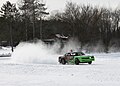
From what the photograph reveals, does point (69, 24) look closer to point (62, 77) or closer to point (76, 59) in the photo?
point (76, 59)

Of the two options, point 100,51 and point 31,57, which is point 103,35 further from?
point 31,57

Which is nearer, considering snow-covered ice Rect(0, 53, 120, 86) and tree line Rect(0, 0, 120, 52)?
snow-covered ice Rect(0, 53, 120, 86)

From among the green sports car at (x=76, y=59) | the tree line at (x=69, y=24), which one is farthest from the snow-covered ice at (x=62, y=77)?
the tree line at (x=69, y=24)

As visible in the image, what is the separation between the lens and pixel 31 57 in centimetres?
3853

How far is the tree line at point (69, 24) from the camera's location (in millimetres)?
74188

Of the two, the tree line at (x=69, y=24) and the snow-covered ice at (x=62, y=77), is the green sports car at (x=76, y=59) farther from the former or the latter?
the tree line at (x=69, y=24)

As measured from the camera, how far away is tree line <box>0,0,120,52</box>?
74188mm

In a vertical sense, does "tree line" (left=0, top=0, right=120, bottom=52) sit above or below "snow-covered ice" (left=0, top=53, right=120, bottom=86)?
above

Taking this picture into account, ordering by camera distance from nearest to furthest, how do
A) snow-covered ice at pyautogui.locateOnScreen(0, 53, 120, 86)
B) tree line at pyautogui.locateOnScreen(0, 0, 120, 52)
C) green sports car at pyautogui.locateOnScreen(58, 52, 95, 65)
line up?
1. snow-covered ice at pyautogui.locateOnScreen(0, 53, 120, 86)
2. green sports car at pyautogui.locateOnScreen(58, 52, 95, 65)
3. tree line at pyautogui.locateOnScreen(0, 0, 120, 52)

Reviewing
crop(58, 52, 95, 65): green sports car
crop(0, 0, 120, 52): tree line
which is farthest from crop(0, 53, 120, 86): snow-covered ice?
crop(0, 0, 120, 52): tree line

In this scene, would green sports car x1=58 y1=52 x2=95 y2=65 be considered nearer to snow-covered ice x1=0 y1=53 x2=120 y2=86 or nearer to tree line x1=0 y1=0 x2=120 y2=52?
snow-covered ice x1=0 y1=53 x2=120 y2=86

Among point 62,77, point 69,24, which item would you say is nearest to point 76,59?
point 62,77

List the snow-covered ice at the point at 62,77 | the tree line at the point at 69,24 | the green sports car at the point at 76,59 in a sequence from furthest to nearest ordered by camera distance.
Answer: the tree line at the point at 69,24, the green sports car at the point at 76,59, the snow-covered ice at the point at 62,77

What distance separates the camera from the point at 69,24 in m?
77.8
